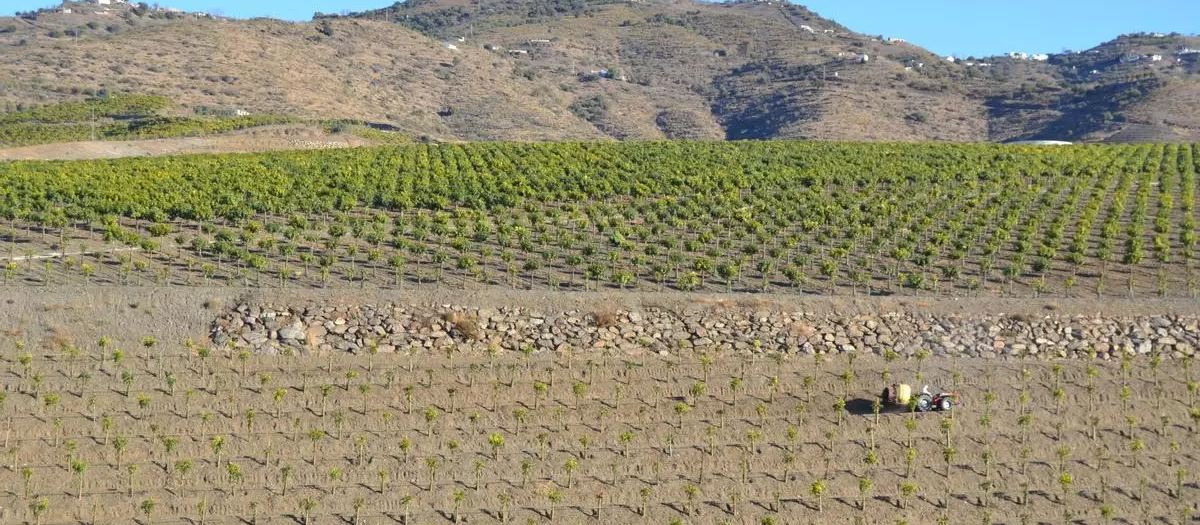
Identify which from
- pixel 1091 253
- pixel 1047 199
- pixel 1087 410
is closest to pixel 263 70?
pixel 1047 199

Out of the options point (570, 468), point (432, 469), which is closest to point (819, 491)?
point (570, 468)

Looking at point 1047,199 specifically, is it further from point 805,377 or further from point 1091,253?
point 805,377

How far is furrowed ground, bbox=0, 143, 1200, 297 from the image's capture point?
47438mm

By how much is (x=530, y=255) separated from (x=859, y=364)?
52.9 ft

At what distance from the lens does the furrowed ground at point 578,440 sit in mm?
→ 31188

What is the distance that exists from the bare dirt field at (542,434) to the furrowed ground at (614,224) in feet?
22.8

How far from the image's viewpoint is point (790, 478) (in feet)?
108

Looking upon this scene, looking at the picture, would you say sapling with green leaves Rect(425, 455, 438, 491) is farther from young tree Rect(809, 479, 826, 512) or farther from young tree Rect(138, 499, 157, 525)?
young tree Rect(809, 479, 826, 512)

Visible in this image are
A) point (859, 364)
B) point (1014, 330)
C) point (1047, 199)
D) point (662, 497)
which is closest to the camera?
point (662, 497)

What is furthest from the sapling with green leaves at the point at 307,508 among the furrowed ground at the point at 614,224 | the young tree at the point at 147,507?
the furrowed ground at the point at 614,224

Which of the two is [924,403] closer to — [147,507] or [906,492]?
[906,492]

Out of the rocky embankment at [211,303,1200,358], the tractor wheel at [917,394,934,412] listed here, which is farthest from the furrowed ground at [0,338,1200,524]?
the rocky embankment at [211,303,1200,358]

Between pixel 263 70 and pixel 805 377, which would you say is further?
pixel 263 70

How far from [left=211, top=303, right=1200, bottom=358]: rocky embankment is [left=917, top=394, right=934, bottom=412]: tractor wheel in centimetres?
462
